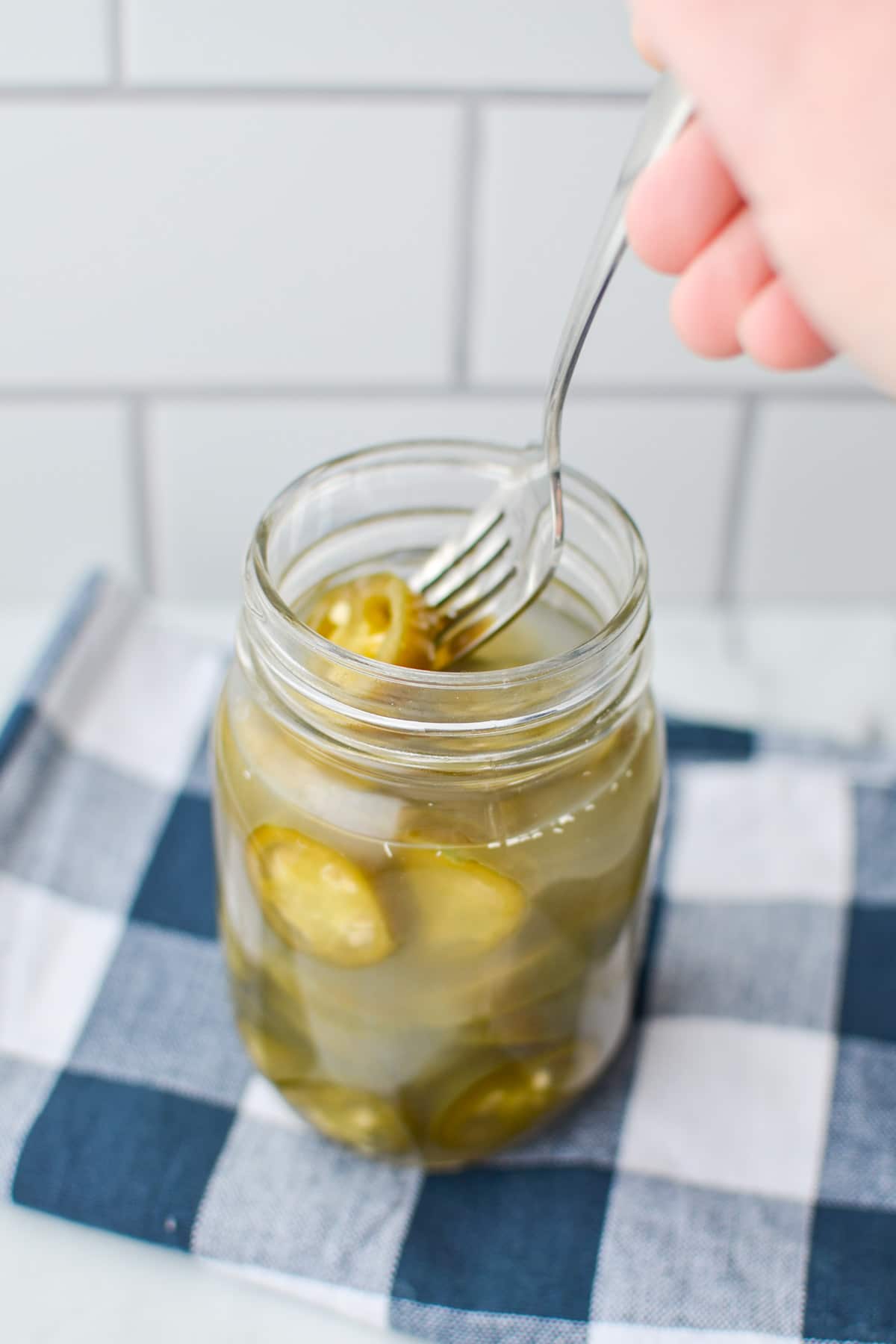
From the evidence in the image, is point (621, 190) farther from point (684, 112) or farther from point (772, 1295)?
point (772, 1295)

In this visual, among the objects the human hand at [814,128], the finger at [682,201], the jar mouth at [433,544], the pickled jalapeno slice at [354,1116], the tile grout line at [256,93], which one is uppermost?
the human hand at [814,128]

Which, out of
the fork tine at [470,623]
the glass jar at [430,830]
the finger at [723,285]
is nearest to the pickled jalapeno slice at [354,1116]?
the glass jar at [430,830]

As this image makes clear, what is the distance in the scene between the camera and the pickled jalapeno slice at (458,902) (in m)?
0.44

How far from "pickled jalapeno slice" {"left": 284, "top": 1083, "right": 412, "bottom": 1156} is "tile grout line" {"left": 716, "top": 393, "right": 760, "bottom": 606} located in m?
0.46

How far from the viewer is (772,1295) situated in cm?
51

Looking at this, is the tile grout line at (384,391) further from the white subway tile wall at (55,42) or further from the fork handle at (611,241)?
the fork handle at (611,241)

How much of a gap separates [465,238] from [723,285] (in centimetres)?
32

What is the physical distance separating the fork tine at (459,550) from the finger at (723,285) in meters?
0.09

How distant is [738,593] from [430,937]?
504mm

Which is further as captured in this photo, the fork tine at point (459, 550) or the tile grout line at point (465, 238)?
the tile grout line at point (465, 238)

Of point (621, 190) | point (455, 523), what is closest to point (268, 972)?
point (455, 523)

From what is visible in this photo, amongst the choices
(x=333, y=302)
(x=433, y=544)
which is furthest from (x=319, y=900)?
(x=333, y=302)

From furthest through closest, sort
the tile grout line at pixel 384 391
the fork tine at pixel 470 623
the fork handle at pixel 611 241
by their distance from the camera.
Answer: the tile grout line at pixel 384 391 → the fork tine at pixel 470 623 → the fork handle at pixel 611 241

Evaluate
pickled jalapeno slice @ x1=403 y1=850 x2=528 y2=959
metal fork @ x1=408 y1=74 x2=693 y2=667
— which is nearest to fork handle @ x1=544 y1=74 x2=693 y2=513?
metal fork @ x1=408 y1=74 x2=693 y2=667
